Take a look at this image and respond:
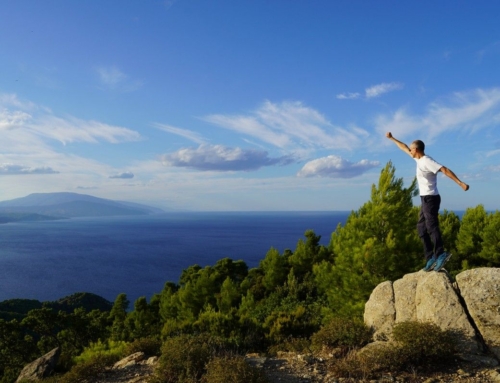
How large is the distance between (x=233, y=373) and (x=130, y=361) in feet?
16.9

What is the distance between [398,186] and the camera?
19.0 m

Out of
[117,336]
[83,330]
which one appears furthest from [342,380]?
[83,330]

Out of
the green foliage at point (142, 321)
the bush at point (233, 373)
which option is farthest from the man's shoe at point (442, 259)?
the green foliage at point (142, 321)

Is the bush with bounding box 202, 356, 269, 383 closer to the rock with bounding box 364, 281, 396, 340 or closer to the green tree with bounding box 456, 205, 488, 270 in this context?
the rock with bounding box 364, 281, 396, 340

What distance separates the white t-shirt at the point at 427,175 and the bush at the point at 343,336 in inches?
161

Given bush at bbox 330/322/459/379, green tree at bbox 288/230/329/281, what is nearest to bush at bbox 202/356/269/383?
bush at bbox 330/322/459/379

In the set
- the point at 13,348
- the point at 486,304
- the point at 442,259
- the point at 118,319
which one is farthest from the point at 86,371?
the point at 13,348

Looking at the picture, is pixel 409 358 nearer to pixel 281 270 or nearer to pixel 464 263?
pixel 464 263

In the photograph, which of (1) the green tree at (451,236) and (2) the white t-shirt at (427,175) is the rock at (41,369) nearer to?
(2) the white t-shirt at (427,175)

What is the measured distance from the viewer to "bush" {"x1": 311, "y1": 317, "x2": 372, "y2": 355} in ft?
30.0

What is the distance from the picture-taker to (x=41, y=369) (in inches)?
480

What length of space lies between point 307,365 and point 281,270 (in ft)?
91.7

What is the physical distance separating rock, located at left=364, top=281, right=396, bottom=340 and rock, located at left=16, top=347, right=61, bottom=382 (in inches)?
444

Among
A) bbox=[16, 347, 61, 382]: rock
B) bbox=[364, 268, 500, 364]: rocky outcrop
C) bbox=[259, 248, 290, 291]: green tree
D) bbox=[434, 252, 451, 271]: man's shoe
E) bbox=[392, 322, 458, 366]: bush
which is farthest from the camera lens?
bbox=[259, 248, 290, 291]: green tree
